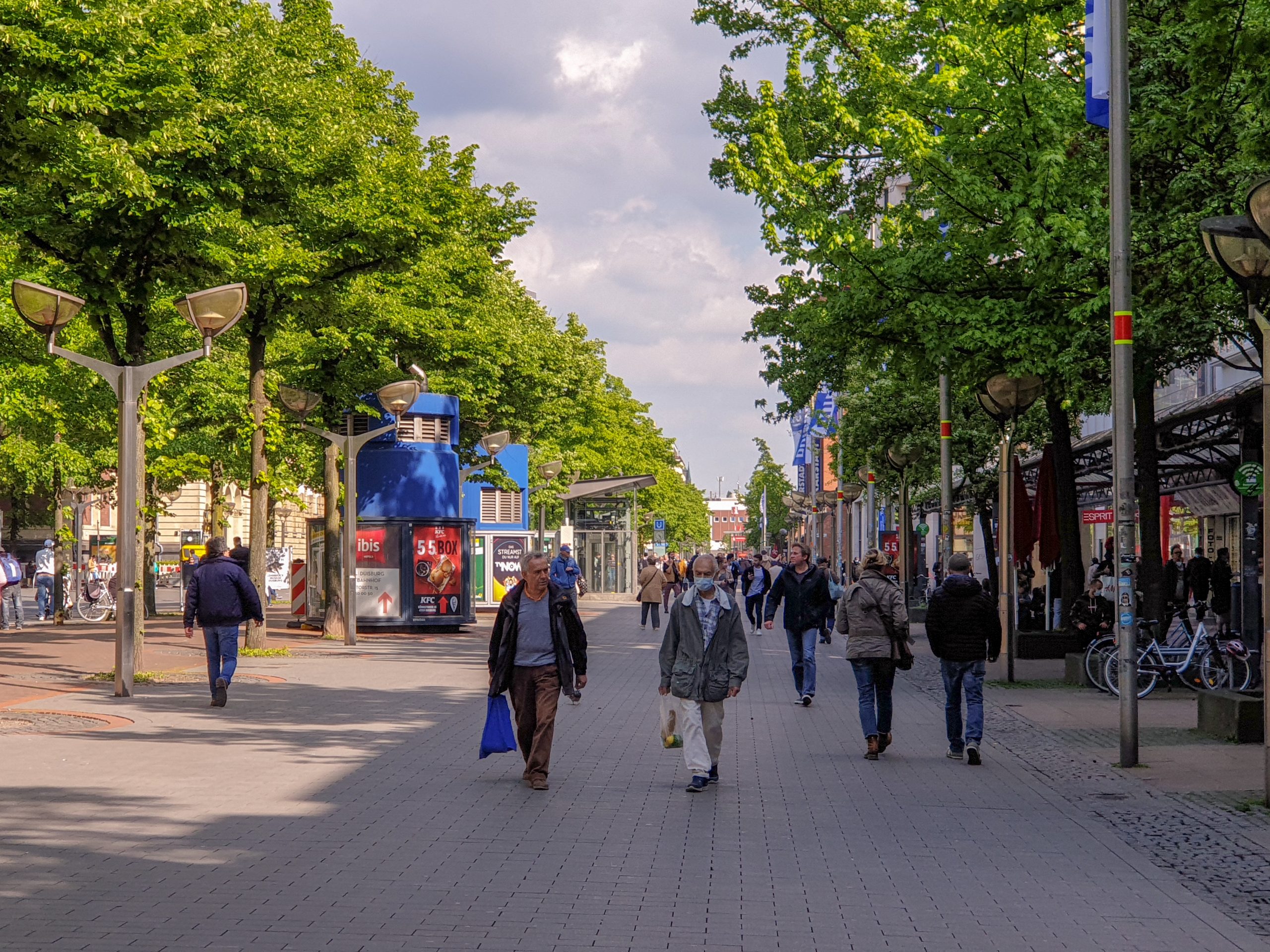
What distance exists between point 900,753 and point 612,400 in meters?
59.9

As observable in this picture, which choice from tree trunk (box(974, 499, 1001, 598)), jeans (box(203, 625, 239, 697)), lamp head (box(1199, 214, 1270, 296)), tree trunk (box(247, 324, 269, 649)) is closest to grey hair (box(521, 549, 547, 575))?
lamp head (box(1199, 214, 1270, 296))

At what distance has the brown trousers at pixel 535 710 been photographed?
1066 cm

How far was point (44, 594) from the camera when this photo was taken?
3691 centimetres

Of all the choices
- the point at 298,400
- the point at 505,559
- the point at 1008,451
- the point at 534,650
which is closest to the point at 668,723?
the point at 534,650

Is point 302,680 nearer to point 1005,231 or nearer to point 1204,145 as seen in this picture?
point 1005,231

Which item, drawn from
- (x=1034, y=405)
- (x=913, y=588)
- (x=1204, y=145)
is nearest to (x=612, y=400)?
(x=913, y=588)

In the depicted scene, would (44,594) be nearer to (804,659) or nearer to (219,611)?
(219,611)

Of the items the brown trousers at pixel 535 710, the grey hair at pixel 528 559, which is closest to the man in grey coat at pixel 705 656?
the brown trousers at pixel 535 710

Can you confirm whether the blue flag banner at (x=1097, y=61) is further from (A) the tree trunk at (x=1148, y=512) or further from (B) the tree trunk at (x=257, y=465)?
(B) the tree trunk at (x=257, y=465)

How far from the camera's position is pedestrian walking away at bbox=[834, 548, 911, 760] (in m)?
12.7

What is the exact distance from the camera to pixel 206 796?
993 cm

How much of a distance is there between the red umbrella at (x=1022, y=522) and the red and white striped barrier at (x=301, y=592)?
56.1 feet

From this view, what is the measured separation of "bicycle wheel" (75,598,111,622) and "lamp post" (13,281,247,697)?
64.7ft

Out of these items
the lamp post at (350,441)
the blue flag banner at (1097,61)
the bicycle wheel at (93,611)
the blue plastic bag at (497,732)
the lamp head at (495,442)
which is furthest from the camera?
the bicycle wheel at (93,611)
